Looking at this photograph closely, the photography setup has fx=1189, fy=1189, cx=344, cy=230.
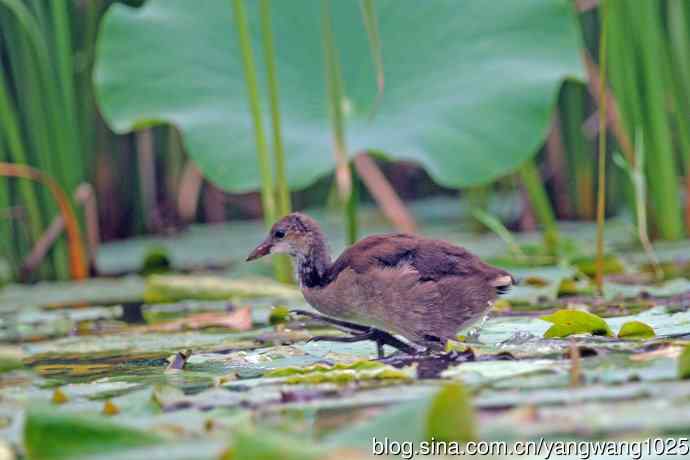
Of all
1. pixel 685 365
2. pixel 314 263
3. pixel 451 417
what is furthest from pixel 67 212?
pixel 451 417

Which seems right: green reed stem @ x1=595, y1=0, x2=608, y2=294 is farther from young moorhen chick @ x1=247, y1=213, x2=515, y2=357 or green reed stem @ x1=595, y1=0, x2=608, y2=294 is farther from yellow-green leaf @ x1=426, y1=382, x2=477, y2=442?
yellow-green leaf @ x1=426, y1=382, x2=477, y2=442

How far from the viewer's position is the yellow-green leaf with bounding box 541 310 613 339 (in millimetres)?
3562

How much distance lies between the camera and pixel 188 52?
21.3 feet

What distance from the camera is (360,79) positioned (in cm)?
635

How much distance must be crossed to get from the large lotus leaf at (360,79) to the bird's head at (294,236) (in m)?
1.53

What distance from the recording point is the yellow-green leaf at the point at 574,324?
140 inches

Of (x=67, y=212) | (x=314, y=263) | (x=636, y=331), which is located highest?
(x=67, y=212)

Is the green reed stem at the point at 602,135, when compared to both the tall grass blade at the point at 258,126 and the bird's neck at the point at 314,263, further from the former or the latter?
the tall grass blade at the point at 258,126

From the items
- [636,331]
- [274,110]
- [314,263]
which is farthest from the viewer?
[274,110]

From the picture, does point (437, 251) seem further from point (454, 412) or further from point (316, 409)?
point (454, 412)

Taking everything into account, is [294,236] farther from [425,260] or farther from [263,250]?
[425,260]

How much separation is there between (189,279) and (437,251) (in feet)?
7.26

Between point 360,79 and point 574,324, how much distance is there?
302 cm

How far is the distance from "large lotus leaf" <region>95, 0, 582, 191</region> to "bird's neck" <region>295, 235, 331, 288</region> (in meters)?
1.66
